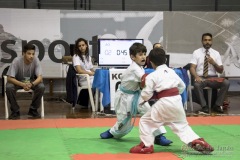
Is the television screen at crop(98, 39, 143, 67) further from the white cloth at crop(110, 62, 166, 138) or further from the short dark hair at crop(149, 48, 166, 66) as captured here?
the short dark hair at crop(149, 48, 166, 66)

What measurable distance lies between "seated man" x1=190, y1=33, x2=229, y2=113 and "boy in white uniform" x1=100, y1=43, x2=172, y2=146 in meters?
3.46

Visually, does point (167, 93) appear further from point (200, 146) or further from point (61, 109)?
point (61, 109)

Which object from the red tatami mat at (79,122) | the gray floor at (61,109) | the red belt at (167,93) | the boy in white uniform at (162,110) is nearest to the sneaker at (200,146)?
the boy in white uniform at (162,110)

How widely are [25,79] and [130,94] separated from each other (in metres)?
3.26

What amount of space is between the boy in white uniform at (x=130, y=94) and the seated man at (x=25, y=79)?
9.28 ft

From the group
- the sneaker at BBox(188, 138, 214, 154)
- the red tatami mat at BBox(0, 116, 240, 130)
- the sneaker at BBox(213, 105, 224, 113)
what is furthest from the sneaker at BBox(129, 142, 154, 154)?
the sneaker at BBox(213, 105, 224, 113)

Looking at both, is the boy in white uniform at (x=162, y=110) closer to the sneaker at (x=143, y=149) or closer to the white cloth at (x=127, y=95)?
the sneaker at (x=143, y=149)

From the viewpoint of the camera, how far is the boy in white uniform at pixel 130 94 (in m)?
5.59

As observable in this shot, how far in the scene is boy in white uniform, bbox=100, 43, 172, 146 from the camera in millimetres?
5594

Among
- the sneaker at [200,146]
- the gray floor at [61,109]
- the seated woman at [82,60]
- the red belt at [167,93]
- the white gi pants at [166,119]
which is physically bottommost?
the gray floor at [61,109]

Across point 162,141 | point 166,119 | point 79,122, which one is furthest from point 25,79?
point 166,119

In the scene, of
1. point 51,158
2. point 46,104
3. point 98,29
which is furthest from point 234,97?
point 51,158

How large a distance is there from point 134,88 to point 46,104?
4.92m

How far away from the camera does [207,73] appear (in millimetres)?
9219
